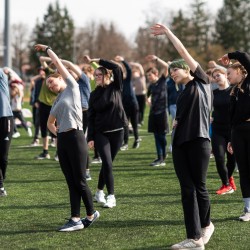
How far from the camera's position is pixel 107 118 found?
7820 millimetres

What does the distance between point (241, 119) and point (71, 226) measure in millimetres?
2350

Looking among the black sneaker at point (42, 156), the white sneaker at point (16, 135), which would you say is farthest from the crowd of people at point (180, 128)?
the white sneaker at point (16, 135)

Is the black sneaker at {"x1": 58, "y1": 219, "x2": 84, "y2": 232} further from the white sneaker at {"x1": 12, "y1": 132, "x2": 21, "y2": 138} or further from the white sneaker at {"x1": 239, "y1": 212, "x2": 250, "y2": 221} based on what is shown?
the white sneaker at {"x1": 12, "y1": 132, "x2": 21, "y2": 138}

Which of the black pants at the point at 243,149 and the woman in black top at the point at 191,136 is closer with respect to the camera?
the woman in black top at the point at 191,136

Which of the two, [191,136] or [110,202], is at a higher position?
[191,136]

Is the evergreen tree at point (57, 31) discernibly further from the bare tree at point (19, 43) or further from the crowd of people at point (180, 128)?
the crowd of people at point (180, 128)

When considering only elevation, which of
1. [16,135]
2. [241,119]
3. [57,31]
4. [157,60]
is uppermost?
[57,31]

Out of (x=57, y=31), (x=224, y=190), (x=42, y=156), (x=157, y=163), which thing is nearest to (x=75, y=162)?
(x=224, y=190)

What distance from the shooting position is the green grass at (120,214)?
19.8 ft

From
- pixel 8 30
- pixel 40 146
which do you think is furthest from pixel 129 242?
pixel 8 30

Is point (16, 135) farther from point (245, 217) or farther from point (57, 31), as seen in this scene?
point (57, 31)

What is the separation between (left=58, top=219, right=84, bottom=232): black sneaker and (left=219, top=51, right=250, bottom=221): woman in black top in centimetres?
196

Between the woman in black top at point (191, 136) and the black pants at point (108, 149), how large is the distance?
2.20 meters

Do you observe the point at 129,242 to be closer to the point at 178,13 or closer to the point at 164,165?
the point at 164,165
